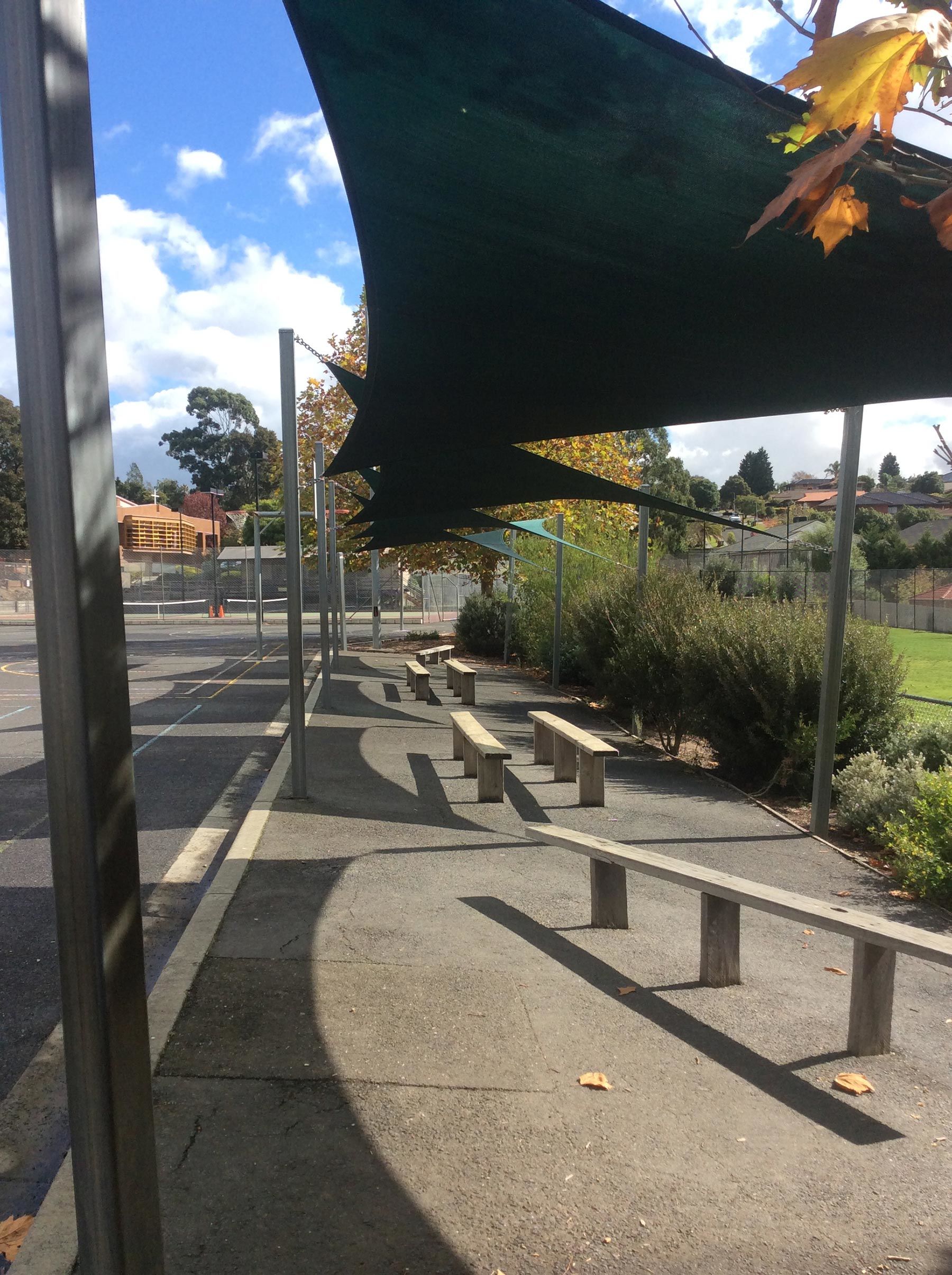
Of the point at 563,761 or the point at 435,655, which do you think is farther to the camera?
the point at 435,655

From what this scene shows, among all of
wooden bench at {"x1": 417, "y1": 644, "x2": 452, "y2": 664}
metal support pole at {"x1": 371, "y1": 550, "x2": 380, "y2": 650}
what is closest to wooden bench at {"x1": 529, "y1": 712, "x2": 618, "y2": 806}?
wooden bench at {"x1": 417, "y1": 644, "x2": 452, "y2": 664}

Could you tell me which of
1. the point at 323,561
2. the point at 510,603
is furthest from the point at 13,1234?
the point at 510,603

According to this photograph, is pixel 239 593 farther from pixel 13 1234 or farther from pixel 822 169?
pixel 822 169

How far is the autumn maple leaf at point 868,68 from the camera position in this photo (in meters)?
1.26

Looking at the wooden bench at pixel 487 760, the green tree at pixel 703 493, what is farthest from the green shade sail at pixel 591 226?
the green tree at pixel 703 493

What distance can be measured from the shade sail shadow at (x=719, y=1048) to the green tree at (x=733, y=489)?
118875 mm

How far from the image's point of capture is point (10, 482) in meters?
58.2

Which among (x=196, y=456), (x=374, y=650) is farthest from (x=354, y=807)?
(x=196, y=456)

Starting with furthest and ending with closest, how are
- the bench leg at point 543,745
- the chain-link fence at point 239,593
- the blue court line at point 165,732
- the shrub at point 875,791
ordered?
the chain-link fence at point 239,593, the blue court line at point 165,732, the bench leg at point 543,745, the shrub at point 875,791

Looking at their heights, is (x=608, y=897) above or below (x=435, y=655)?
above

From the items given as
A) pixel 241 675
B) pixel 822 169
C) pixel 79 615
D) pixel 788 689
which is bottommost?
pixel 241 675

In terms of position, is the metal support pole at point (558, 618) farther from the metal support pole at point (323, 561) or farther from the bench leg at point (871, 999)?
the bench leg at point (871, 999)

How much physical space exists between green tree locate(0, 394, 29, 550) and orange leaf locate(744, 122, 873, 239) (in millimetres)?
58009

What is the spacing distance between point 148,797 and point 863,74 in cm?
792
